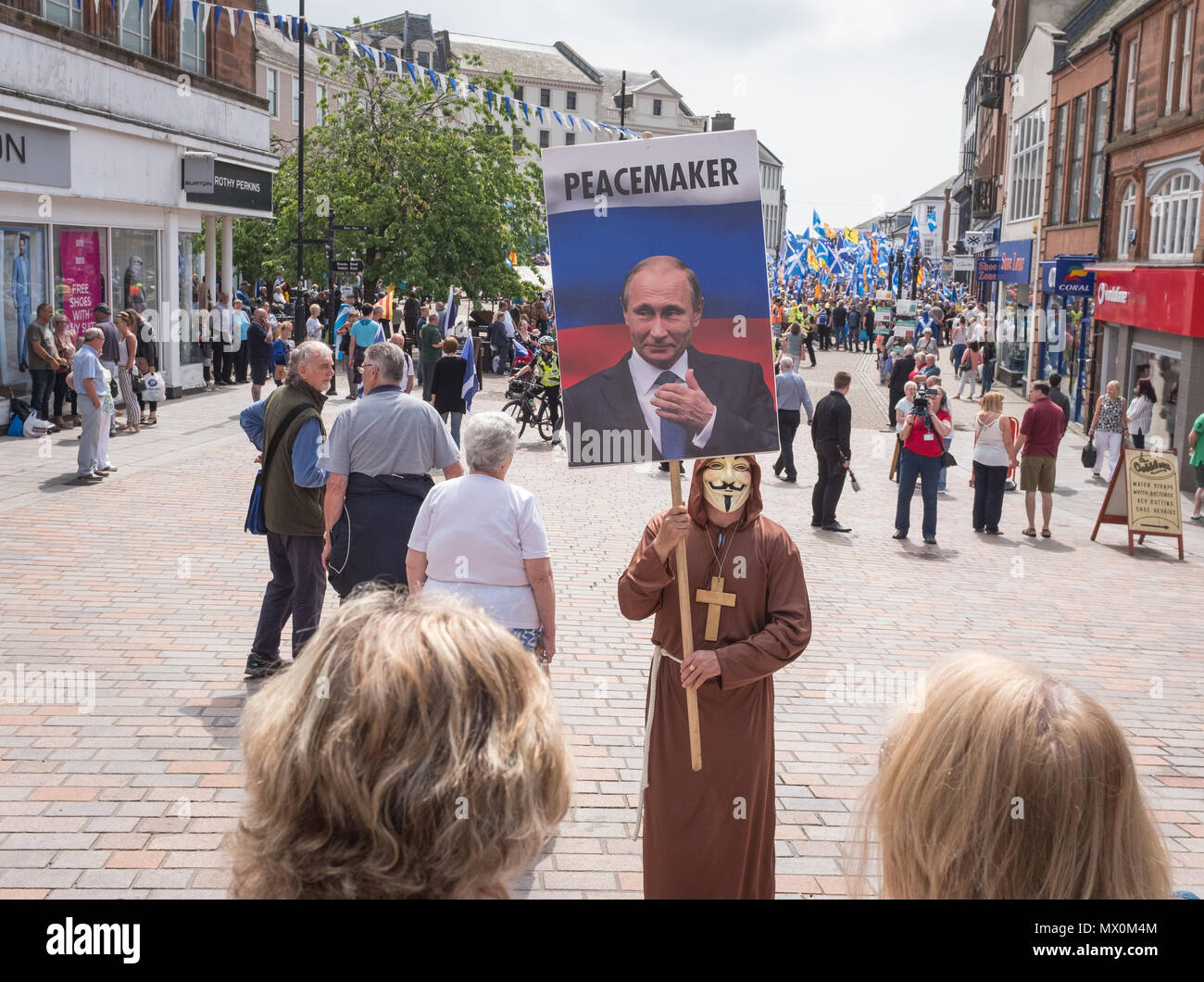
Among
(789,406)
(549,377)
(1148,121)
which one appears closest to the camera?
(789,406)

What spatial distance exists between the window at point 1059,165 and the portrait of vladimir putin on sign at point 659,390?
30864 millimetres

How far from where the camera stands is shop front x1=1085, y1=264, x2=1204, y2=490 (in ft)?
62.3

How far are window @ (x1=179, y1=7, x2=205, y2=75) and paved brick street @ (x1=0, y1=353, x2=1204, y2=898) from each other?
32.7ft

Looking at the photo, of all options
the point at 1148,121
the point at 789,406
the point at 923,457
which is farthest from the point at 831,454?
the point at 1148,121

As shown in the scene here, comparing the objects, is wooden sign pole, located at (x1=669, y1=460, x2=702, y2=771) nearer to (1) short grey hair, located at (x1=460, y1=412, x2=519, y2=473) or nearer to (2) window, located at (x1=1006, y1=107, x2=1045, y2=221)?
(1) short grey hair, located at (x1=460, y1=412, x2=519, y2=473)

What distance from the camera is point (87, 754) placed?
6.00m

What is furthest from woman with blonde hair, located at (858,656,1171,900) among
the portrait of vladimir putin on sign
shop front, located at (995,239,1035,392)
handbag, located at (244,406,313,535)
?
shop front, located at (995,239,1035,392)

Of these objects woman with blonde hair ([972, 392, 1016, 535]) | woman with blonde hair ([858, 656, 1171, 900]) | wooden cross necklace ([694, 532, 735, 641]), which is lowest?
woman with blonde hair ([972, 392, 1016, 535])

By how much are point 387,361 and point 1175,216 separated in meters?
19.8

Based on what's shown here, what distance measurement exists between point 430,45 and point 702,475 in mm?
77019

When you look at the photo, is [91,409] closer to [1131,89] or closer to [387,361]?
[387,361]

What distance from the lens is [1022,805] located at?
186cm

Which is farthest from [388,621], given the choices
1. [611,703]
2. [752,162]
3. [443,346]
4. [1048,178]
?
[1048,178]

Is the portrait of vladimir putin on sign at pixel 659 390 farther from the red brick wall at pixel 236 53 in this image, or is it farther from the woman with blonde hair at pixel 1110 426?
the red brick wall at pixel 236 53
